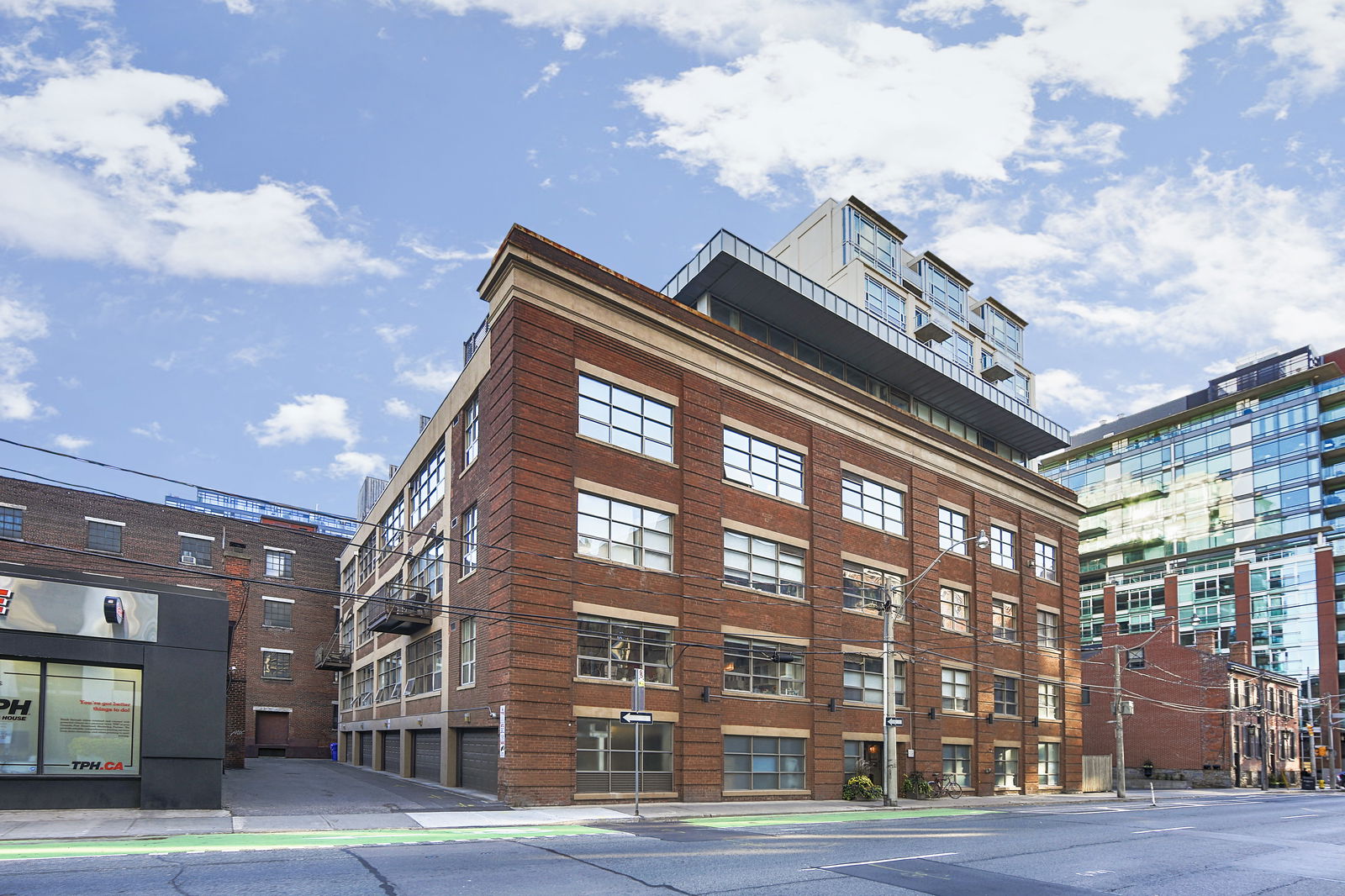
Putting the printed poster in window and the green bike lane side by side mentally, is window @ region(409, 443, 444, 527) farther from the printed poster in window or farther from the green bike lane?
the green bike lane

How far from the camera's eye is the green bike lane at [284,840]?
14.9m

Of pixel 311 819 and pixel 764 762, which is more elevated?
pixel 311 819

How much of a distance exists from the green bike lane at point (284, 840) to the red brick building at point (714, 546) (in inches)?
206

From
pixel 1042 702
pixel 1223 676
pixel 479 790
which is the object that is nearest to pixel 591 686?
pixel 479 790

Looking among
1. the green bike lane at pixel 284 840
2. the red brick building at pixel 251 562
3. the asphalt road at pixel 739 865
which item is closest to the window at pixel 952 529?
the asphalt road at pixel 739 865

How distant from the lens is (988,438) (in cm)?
4906

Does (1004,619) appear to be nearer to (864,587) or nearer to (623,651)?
(864,587)

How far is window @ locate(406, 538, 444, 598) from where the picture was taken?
34469mm

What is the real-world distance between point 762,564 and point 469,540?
989 centimetres

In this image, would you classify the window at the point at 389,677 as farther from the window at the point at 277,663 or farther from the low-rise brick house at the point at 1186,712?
the low-rise brick house at the point at 1186,712

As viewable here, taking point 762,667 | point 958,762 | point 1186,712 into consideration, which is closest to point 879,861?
point 762,667

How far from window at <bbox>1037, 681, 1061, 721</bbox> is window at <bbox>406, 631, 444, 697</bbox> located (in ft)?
96.7

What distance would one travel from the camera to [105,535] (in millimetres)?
53500

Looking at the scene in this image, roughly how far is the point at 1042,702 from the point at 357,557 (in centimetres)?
3791
